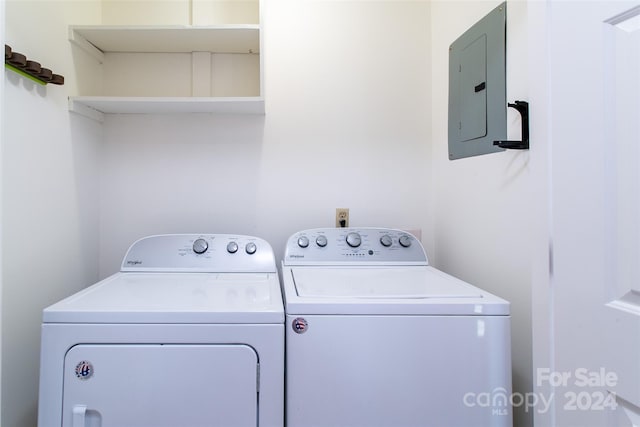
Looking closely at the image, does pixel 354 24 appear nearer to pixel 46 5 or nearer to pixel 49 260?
pixel 46 5

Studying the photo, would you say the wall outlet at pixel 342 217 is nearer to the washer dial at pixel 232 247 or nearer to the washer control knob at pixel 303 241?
the washer control knob at pixel 303 241

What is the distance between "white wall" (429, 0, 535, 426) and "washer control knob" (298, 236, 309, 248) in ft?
2.25

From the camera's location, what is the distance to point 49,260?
139 centimetres

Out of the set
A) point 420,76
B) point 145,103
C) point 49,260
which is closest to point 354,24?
point 420,76

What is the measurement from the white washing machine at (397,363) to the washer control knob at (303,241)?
1.90 ft

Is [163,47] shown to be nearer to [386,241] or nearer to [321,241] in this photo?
[321,241]

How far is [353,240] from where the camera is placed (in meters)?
1.58

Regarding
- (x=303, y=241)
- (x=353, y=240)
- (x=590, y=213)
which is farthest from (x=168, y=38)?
(x=590, y=213)

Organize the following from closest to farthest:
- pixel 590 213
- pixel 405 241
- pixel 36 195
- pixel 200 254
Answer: pixel 590 213 → pixel 36 195 → pixel 200 254 → pixel 405 241

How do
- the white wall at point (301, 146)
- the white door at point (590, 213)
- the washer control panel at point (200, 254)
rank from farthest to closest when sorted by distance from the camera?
the white wall at point (301, 146), the washer control panel at point (200, 254), the white door at point (590, 213)

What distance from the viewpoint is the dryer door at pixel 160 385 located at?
92 centimetres

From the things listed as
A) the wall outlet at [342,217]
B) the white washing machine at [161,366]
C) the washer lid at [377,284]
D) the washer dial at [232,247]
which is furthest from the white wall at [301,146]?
the white washing machine at [161,366]

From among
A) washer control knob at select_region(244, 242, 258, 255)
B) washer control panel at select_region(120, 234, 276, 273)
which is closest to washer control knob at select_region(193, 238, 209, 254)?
washer control panel at select_region(120, 234, 276, 273)

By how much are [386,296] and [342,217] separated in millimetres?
824
